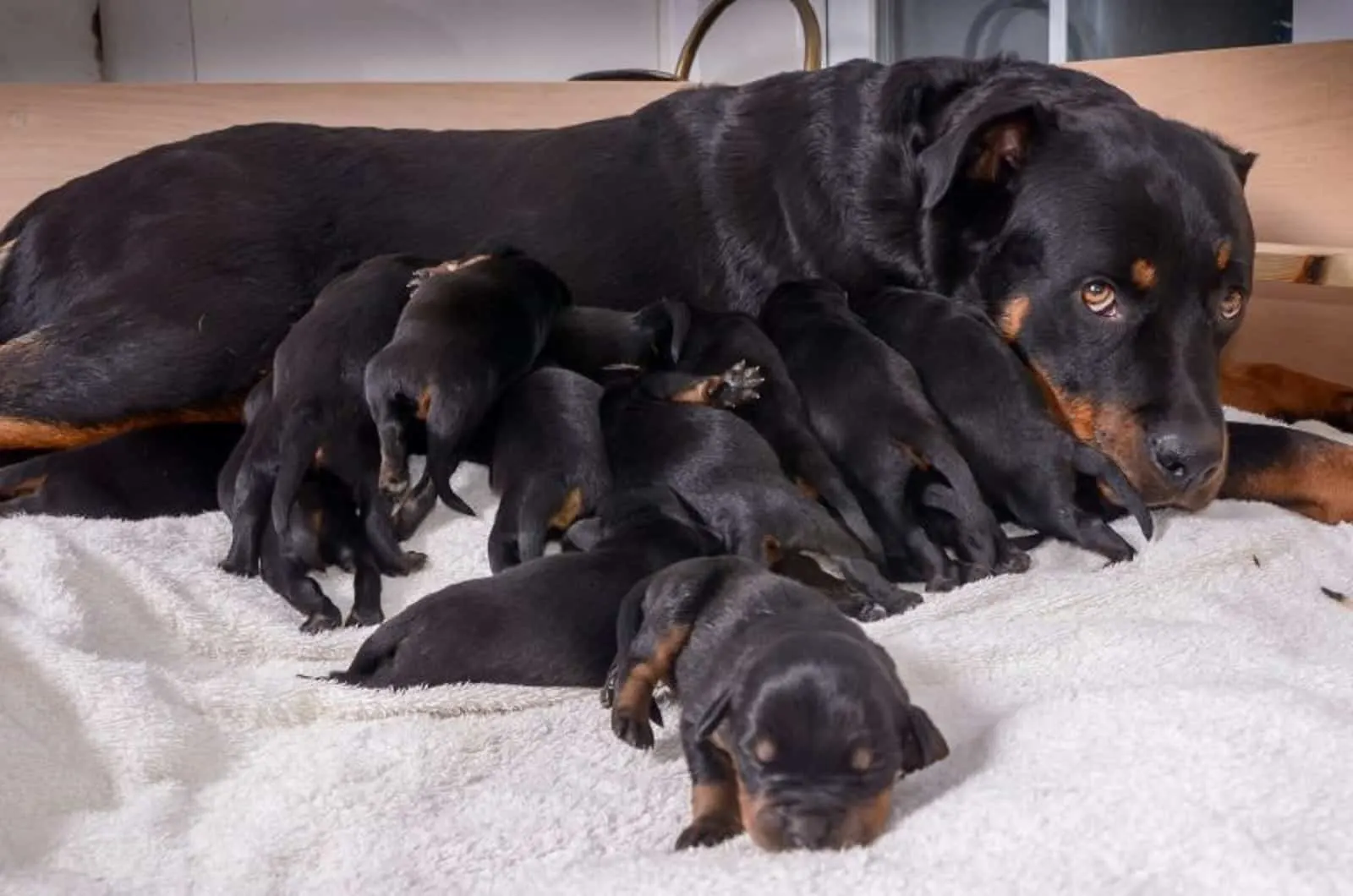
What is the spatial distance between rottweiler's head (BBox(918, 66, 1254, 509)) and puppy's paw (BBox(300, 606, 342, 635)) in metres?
1.11

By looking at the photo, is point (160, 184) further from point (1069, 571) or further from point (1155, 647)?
point (1155, 647)

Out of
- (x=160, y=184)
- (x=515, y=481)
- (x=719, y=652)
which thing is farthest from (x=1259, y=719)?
(x=160, y=184)

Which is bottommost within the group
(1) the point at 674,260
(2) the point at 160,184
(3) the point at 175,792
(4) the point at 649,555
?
(3) the point at 175,792

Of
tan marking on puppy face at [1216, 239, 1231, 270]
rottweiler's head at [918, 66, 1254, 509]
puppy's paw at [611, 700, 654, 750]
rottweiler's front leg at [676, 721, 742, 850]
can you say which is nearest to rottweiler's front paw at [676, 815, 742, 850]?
rottweiler's front leg at [676, 721, 742, 850]

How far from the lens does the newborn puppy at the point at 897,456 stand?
5.85ft

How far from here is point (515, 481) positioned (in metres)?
1.82

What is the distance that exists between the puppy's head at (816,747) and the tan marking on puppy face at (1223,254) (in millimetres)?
1091

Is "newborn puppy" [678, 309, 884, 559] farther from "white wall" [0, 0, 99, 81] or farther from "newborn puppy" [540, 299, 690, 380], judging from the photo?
"white wall" [0, 0, 99, 81]

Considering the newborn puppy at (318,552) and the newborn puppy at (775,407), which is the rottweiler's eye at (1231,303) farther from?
the newborn puppy at (318,552)

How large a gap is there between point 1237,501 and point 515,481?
3.72 ft

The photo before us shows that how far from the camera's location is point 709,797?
1.25 meters

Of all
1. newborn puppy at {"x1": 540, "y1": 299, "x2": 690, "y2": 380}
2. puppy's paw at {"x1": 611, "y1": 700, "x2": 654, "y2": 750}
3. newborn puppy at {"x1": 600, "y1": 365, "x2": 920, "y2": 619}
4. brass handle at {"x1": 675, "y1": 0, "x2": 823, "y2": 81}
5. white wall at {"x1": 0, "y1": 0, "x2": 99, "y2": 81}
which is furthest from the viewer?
brass handle at {"x1": 675, "y1": 0, "x2": 823, "y2": 81}

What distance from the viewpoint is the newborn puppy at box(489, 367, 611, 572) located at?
5.80ft

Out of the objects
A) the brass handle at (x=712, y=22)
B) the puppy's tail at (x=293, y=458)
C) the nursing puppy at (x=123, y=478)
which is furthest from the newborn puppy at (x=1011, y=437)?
the brass handle at (x=712, y=22)
